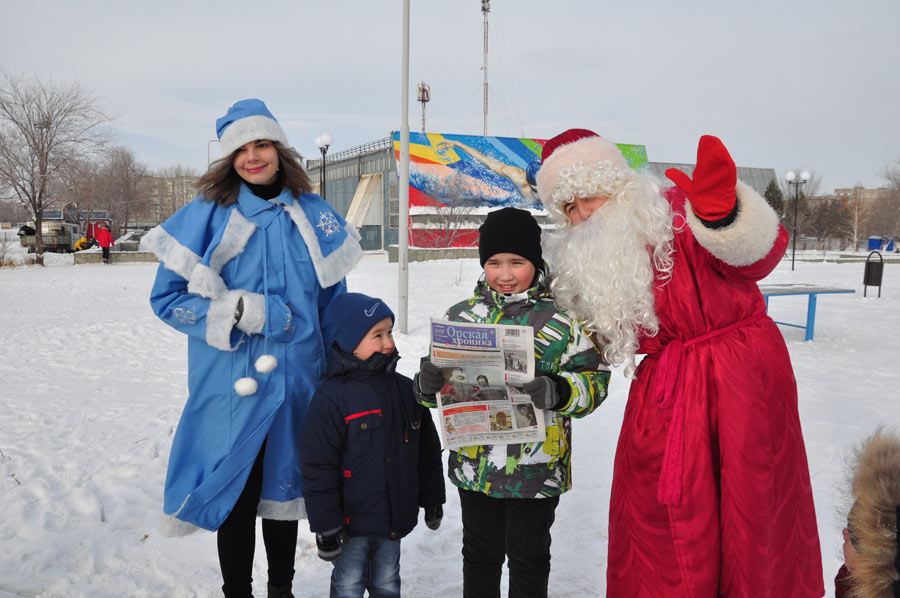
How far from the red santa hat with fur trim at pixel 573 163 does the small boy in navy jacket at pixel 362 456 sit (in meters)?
0.81

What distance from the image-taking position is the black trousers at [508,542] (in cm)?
220

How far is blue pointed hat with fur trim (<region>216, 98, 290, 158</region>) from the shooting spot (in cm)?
235

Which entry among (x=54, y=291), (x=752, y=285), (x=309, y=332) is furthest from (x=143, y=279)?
(x=752, y=285)

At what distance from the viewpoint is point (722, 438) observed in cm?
179

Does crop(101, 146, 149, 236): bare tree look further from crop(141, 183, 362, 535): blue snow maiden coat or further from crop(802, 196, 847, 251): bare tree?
crop(802, 196, 847, 251): bare tree

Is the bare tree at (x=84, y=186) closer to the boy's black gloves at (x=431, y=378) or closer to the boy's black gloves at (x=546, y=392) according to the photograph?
the boy's black gloves at (x=431, y=378)

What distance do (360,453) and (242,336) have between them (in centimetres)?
66

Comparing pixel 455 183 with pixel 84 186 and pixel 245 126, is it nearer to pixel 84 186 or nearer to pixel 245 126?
pixel 84 186

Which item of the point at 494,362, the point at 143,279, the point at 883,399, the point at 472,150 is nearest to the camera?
the point at 494,362

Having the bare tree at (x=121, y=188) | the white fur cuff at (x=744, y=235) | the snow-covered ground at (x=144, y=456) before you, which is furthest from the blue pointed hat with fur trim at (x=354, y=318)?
the bare tree at (x=121, y=188)

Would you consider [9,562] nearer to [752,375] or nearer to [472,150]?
[752,375]

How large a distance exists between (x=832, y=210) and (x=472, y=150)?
32817 mm

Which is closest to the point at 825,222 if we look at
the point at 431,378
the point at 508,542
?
the point at 508,542

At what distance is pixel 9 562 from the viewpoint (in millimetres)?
2977
